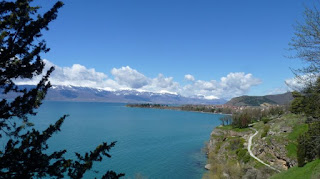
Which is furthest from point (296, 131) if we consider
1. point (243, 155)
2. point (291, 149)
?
point (243, 155)

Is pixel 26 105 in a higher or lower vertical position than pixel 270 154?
higher

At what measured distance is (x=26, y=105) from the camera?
1134 cm

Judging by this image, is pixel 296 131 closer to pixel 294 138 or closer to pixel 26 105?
pixel 294 138

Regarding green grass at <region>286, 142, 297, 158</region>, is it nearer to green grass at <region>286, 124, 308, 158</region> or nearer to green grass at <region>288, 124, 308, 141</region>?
green grass at <region>286, 124, 308, 158</region>

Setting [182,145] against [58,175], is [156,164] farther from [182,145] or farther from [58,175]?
[58,175]

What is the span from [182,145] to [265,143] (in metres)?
39.4

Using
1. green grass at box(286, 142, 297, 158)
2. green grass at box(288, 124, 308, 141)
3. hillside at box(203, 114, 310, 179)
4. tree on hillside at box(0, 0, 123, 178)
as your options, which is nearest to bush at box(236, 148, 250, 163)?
hillside at box(203, 114, 310, 179)

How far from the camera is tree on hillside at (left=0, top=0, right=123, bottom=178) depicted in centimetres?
960

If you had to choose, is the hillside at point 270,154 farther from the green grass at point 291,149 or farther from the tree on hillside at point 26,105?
the tree on hillside at point 26,105

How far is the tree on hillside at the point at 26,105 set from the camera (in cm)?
960

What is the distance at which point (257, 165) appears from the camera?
1646 inches

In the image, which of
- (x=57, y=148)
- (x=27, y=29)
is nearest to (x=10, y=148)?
(x=27, y=29)

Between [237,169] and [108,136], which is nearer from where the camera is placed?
[237,169]

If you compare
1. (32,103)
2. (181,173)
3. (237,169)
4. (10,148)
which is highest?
(32,103)
